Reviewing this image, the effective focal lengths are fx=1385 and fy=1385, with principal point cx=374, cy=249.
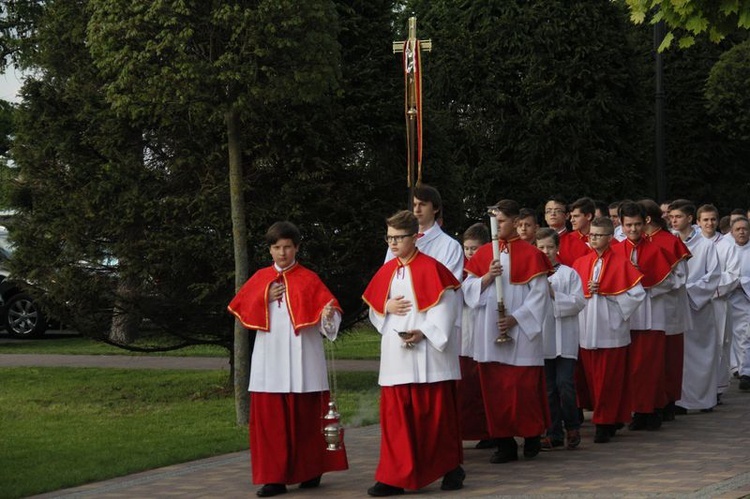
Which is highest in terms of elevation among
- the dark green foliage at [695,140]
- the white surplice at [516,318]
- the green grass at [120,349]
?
the dark green foliage at [695,140]

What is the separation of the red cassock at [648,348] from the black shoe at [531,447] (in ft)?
5.17

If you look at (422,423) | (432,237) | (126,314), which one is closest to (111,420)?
(126,314)

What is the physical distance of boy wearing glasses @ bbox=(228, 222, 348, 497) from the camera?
9.45m

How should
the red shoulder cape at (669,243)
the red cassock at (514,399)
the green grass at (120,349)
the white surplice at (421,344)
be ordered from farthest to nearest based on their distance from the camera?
the green grass at (120,349)
the red shoulder cape at (669,243)
the red cassock at (514,399)
the white surplice at (421,344)

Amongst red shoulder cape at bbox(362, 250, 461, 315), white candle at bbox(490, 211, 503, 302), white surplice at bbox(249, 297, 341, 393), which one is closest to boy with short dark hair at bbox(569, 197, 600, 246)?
white candle at bbox(490, 211, 503, 302)

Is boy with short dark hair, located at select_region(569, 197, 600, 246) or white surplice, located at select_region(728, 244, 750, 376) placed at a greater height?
boy with short dark hair, located at select_region(569, 197, 600, 246)

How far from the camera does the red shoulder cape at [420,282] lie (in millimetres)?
9312

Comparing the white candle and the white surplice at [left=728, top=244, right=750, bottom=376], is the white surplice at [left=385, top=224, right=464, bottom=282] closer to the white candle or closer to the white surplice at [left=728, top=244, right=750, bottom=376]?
the white candle

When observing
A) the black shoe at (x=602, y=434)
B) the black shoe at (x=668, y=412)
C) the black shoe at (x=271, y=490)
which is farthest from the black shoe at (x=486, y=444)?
the black shoe at (x=668, y=412)

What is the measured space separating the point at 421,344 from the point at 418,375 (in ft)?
0.68

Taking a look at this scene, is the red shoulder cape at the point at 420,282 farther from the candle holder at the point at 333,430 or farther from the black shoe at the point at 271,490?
the black shoe at the point at 271,490

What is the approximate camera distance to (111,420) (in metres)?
14.3

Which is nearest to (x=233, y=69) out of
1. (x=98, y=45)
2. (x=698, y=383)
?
(x=98, y=45)

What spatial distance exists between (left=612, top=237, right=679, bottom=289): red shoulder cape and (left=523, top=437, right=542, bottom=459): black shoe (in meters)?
2.53
